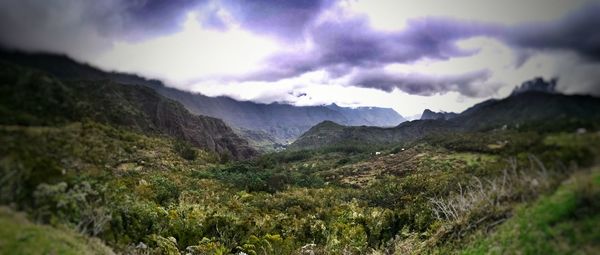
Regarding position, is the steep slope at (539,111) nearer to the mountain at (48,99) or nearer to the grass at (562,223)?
the grass at (562,223)

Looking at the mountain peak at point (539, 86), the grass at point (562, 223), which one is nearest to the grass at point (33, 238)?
the grass at point (562, 223)

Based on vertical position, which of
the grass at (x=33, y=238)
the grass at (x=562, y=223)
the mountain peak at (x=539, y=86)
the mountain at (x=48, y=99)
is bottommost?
the grass at (x=33, y=238)

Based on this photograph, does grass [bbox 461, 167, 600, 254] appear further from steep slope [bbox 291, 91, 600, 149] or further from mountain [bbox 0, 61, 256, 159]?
mountain [bbox 0, 61, 256, 159]

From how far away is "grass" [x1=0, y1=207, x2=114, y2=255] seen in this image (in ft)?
25.4

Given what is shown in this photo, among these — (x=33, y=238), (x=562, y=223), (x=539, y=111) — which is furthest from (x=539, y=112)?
(x=33, y=238)

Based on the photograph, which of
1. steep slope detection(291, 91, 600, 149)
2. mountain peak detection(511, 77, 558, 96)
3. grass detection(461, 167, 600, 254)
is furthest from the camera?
mountain peak detection(511, 77, 558, 96)

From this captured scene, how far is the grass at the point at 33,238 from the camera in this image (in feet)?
25.4

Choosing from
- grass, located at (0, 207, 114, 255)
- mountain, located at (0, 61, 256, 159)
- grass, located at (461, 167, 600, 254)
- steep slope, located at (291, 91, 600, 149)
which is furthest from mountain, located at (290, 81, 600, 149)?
mountain, located at (0, 61, 256, 159)

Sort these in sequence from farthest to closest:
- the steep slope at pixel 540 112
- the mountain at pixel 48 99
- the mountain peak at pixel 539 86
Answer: the mountain peak at pixel 539 86 < the steep slope at pixel 540 112 < the mountain at pixel 48 99

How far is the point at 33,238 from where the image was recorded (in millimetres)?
8188

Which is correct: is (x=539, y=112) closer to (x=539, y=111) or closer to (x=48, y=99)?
(x=539, y=111)

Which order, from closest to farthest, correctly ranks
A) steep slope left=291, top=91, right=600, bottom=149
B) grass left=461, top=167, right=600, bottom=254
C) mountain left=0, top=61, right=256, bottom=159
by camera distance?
1. grass left=461, top=167, right=600, bottom=254
2. mountain left=0, top=61, right=256, bottom=159
3. steep slope left=291, top=91, right=600, bottom=149

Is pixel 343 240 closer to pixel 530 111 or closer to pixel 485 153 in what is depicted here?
pixel 485 153

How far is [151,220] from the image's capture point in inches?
622
